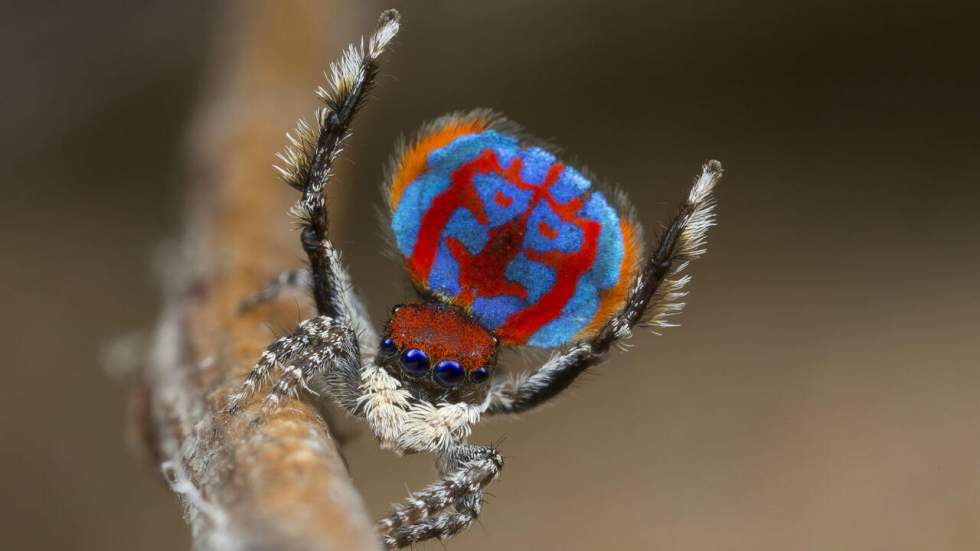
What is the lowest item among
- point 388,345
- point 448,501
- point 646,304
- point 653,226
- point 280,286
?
point 448,501

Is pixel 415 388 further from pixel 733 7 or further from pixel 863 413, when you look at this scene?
pixel 733 7

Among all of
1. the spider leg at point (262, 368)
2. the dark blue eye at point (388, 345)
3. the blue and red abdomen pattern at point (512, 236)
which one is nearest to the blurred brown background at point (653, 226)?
the blue and red abdomen pattern at point (512, 236)

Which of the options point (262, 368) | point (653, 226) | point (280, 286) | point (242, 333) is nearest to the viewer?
point (262, 368)

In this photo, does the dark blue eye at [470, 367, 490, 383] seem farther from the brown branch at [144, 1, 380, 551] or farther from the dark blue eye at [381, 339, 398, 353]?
the brown branch at [144, 1, 380, 551]

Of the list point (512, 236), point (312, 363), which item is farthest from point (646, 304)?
point (312, 363)

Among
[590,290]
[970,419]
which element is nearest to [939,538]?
[970,419]

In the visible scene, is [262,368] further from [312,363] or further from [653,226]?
[653,226]

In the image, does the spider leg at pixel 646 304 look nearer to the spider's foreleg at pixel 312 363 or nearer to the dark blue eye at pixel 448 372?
the dark blue eye at pixel 448 372
